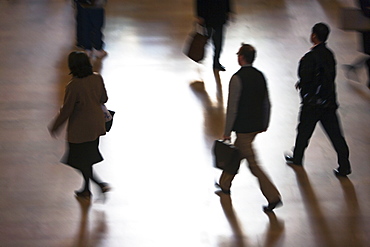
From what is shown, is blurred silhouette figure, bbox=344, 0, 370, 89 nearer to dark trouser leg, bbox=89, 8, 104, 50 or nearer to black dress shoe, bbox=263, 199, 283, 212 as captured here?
black dress shoe, bbox=263, 199, 283, 212

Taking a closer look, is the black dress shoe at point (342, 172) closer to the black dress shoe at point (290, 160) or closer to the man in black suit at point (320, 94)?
the man in black suit at point (320, 94)

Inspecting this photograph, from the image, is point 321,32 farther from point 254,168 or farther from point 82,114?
point 82,114

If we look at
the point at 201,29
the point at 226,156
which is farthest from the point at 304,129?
the point at 201,29

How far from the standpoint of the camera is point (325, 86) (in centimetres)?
491

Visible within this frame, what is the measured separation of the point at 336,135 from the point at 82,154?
2.25 meters

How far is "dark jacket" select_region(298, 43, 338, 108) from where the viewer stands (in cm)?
482

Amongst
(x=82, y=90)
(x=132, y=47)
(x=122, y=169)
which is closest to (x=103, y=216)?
(x=122, y=169)

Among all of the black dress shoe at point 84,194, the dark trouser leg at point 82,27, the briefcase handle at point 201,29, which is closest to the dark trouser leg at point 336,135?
the black dress shoe at point 84,194

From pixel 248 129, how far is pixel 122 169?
60.4 inches

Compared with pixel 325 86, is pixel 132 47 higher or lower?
lower

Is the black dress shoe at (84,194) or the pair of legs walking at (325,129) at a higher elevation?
the pair of legs walking at (325,129)

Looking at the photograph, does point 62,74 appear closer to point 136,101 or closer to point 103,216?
point 136,101

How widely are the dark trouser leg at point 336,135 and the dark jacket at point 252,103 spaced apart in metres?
0.78

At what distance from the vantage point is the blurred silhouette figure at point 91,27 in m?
7.28
